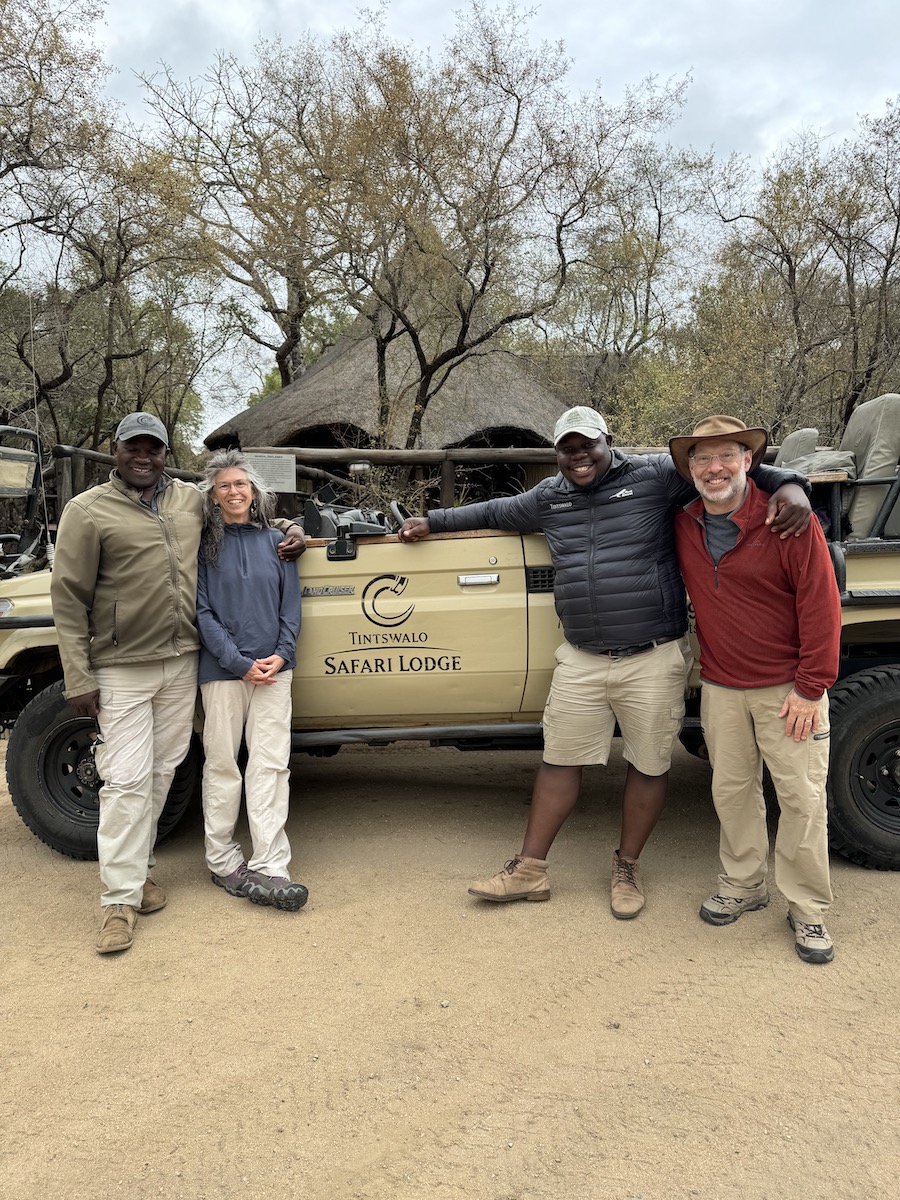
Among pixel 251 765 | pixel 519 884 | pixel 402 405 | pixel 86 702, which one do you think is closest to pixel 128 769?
pixel 86 702

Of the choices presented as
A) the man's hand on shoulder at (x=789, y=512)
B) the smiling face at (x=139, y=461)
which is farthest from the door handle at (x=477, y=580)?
the smiling face at (x=139, y=461)

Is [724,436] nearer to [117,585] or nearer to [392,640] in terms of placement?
[392,640]

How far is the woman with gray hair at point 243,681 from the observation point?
12.7 feet

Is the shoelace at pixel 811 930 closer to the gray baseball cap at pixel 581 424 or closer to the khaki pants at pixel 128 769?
the gray baseball cap at pixel 581 424

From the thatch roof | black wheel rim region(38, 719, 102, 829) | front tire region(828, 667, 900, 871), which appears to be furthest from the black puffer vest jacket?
the thatch roof

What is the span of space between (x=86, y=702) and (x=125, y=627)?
347mm

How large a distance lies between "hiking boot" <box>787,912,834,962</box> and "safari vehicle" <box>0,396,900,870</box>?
0.72 m

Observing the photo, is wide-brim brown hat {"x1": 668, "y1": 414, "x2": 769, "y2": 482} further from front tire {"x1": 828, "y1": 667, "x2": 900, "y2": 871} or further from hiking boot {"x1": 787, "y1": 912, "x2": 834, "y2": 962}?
hiking boot {"x1": 787, "y1": 912, "x2": 834, "y2": 962}

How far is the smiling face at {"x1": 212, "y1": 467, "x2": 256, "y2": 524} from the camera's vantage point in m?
3.90

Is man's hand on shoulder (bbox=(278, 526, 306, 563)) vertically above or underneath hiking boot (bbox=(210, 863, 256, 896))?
above

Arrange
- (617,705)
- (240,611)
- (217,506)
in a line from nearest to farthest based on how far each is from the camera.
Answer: (617,705) < (240,611) < (217,506)

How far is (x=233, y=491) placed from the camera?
12.8 feet

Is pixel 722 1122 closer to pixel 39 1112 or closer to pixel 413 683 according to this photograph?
pixel 39 1112

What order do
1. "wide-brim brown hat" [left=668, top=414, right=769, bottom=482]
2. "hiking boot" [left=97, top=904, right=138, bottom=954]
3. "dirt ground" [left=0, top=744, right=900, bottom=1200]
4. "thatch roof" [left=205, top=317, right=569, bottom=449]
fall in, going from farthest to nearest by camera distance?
"thatch roof" [left=205, top=317, right=569, bottom=449], "hiking boot" [left=97, top=904, right=138, bottom=954], "wide-brim brown hat" [left=668, top=414, right=769, bottom=482], "dirt ground" [left=0, top=744, right=900, bottom=1200]
